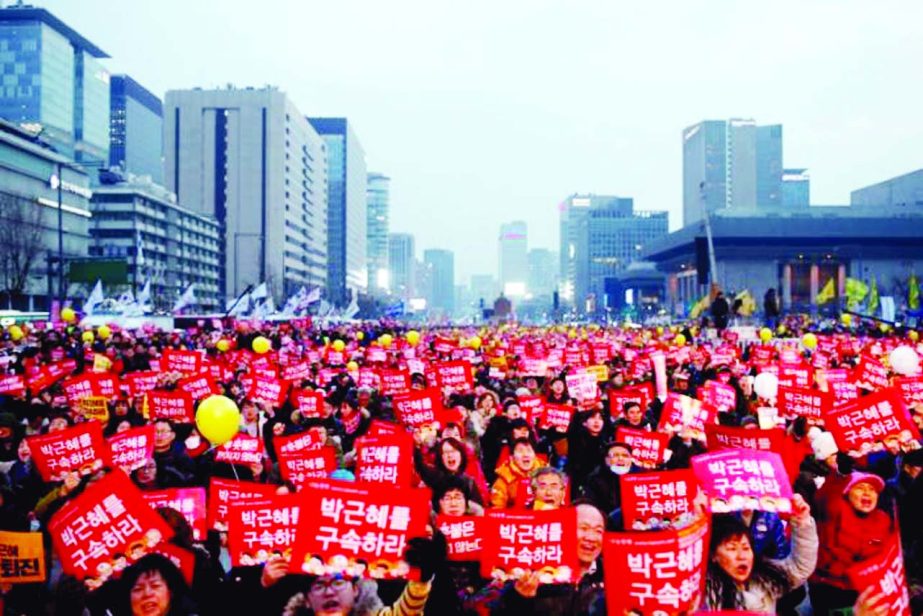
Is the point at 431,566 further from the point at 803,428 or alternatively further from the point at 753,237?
the point at 753,237

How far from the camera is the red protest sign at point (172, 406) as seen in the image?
460 inches

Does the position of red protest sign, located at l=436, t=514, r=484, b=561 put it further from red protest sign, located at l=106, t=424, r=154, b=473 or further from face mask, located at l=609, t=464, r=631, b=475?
red protest sign, located at l=106, t=424, r=154, b=473

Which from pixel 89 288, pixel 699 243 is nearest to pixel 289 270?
pixel 89 288

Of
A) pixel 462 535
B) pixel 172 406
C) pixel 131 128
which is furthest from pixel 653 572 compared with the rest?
pixel 131 128

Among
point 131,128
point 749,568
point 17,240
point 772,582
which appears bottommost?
point 772,582

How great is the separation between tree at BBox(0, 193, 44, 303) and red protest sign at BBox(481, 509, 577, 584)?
52.6 meters

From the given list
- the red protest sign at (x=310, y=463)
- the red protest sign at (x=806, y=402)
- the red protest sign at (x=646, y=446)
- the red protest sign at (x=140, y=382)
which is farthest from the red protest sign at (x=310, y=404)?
the red protest sign at (x=806, y=402)

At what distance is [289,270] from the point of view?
14600 centimetres

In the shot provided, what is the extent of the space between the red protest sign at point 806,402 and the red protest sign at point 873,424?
261cm

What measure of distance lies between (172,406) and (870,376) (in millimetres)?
9543

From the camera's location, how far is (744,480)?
18.8 ft

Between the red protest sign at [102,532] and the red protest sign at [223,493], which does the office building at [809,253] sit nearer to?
the red protest sign at [223,493]

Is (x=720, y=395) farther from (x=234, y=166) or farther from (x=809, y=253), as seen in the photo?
(x=234, y=166)

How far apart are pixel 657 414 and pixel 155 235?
339 feet
